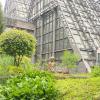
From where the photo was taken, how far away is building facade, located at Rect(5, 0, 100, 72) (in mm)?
38062

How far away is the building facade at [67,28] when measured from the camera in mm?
38062

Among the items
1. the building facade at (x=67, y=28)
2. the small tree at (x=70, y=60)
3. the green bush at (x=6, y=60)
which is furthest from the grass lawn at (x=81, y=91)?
the building facade at (x=67, y=28)

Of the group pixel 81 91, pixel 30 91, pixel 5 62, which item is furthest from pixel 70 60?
pixel 30 91

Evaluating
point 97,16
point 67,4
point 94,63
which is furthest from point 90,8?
point 94,63

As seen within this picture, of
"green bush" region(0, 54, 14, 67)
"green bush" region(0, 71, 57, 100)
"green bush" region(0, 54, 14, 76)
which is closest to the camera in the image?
"green bush" region(0, 71, 57, 100)

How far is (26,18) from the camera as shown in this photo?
53938 millimetres

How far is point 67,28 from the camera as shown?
3938cm

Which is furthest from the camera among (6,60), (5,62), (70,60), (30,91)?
(70,60)

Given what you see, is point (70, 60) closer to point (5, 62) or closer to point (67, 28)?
point (67, 28)

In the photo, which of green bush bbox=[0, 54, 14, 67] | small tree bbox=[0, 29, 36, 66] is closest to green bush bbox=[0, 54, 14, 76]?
green bush bbox=[0, 54, 14, 67]

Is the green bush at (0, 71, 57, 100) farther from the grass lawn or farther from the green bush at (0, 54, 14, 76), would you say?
the green bush at (0, 54, 14, 76)

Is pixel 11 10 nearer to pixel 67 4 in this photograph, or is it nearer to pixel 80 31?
pixel 67 4

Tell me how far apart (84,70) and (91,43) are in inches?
212

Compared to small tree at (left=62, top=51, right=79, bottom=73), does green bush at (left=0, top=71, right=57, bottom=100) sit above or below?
below
